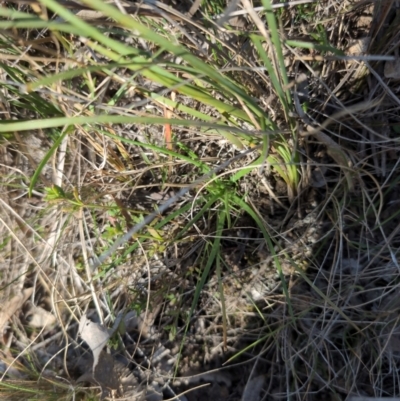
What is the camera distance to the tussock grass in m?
1.14

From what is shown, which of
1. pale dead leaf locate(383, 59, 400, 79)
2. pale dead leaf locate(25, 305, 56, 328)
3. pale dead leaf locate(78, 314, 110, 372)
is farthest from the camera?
pale dead leaf locate(25, 305, 56, 328)

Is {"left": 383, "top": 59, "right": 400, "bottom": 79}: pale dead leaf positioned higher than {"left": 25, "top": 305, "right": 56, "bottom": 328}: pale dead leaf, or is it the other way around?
{"left": 383, "top": 59, "right": 400, "bottom": 79}: pale dead leaf

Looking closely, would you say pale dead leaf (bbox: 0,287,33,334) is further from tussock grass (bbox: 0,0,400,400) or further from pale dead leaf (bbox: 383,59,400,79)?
pale dead leaf (bbox: 383,59,400,79)

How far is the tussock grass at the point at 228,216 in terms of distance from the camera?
1.14 m

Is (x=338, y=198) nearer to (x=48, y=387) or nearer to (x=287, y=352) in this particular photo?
(x=287, y=352)

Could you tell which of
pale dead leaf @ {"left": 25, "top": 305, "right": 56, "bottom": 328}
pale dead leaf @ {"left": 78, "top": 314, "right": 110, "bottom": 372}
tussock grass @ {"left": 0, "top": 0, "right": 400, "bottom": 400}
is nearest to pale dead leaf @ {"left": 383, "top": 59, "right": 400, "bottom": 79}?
tussock grass @ {"left": 0, "top": 0, "right": 400, "bottom": 400}

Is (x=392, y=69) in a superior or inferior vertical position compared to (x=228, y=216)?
superior

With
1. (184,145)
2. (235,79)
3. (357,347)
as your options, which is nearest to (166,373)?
(357,347)

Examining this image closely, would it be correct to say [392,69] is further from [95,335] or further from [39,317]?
[39,317]

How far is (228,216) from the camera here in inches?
45.6

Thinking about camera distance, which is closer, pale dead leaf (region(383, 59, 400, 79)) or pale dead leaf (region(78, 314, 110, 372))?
pale dead leaf (region(383, 59, 400, 79))

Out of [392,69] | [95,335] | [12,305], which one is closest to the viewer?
[392,69]

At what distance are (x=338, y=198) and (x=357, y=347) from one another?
1.26 ft

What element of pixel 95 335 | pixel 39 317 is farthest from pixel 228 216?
pixel 39 317
